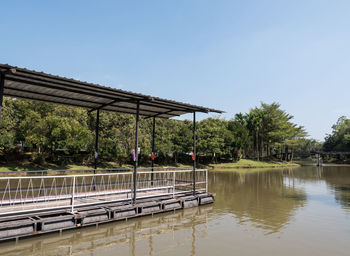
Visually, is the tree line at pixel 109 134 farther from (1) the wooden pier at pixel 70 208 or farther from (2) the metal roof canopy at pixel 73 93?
(1) the wooden pier at pixel 70 208

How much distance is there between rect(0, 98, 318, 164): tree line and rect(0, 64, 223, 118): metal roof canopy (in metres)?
17.4

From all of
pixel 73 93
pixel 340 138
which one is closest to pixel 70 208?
pixel 73 93

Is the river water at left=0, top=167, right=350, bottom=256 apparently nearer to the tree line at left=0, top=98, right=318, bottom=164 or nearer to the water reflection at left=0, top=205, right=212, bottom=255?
the water reflection at left=0, top=205, right=212, bottom=255

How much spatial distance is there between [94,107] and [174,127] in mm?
35257

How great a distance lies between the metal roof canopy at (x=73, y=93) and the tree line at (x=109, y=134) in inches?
685

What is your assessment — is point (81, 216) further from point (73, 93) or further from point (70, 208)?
point (73, 93)

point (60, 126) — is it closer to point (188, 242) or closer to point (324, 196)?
point (188, 242)

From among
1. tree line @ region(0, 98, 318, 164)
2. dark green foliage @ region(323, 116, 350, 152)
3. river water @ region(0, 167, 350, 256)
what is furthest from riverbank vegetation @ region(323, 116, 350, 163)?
river water @ region(0, 167, 350, 256)

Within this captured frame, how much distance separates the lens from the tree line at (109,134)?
27.3 m

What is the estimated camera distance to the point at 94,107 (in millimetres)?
12648

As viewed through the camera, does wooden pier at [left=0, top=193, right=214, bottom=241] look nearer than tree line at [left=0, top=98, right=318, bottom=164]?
Yes

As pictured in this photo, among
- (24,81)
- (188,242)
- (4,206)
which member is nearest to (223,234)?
(188,242)

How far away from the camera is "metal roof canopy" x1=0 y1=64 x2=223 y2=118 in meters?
7.91

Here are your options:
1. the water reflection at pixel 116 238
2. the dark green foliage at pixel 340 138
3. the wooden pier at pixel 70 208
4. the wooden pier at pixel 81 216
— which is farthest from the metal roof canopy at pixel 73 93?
the dark green foliage at pixel 340 138
